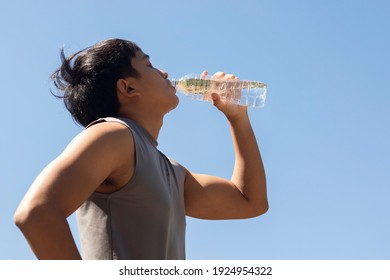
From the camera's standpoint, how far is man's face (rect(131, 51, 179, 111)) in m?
4.36

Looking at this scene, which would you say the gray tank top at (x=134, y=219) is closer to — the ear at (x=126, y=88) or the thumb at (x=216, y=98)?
the ear at (x=126, y=88)

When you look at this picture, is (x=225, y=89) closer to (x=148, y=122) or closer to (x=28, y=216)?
(x=148, y=122)

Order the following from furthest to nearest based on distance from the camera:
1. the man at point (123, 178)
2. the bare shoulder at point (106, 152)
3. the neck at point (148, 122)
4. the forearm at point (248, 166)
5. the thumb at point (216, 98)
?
the thumb at point (216, 98)
the forearm at point (248, 166)
the neck at point (148, 122)
the bare shoulder at point (106, 152)
the man at point (123, 178)

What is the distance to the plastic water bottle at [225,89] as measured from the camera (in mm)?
5547

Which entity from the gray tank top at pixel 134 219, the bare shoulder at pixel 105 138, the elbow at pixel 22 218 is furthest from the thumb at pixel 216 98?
the elbow at pixel 22 218

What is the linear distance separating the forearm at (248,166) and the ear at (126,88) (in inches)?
41.7

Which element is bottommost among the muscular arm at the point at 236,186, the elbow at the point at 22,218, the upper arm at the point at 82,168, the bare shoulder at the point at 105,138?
the muscular arm at the point at 236,186

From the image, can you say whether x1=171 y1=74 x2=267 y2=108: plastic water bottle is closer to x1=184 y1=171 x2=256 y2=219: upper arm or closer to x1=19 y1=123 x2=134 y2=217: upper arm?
x1=184 y1=171 x2=256 y2=219: upper arm

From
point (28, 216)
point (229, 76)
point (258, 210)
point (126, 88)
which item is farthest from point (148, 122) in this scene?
point (28, 216)

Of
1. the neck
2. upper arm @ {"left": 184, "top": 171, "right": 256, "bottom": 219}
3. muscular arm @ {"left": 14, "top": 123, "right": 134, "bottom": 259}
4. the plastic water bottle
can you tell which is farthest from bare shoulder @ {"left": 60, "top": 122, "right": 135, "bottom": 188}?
the plastic water bottle

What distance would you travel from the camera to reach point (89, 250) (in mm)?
3645

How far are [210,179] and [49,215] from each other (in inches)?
80.4
